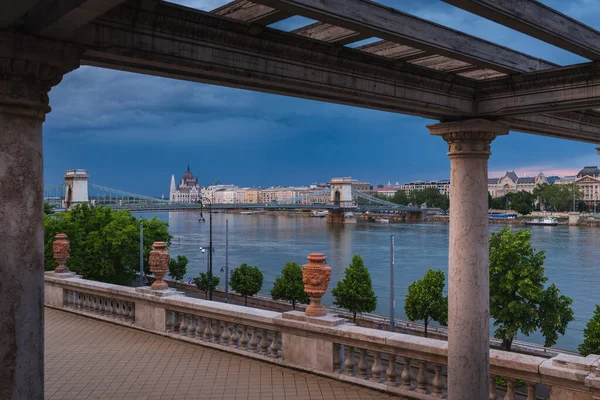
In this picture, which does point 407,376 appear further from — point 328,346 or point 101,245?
point 101,245

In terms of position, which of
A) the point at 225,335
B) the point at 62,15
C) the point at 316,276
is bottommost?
the point at 225,335

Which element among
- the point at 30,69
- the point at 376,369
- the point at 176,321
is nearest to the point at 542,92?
the point at 376,369

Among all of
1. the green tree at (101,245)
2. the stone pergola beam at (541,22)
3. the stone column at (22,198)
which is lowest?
the green tree at (101,245)

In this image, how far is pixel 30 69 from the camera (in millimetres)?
2750

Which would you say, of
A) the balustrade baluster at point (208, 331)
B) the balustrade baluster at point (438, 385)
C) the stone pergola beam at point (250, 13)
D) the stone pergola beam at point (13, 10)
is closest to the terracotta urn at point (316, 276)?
the balustrade baluster at point (438, 385)

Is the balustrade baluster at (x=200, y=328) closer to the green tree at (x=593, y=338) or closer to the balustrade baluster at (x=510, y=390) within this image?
the balustrade baluster at (x=510, y=390)

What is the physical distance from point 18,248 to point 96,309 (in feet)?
21.9

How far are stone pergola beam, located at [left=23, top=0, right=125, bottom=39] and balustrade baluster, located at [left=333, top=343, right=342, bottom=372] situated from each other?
14.2 feet

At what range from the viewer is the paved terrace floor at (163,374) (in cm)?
557

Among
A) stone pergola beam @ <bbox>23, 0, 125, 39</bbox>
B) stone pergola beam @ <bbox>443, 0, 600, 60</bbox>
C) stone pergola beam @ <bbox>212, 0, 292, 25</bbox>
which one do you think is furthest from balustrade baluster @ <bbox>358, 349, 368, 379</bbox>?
stone pergola beam @ <bbox>23, 0, 125, 39</bbox>

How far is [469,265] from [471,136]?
1.11 m

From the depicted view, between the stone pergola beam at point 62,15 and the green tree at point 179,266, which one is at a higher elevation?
A: the stone pergola beam at point 62,15

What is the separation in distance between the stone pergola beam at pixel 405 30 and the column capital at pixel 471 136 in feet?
2.01

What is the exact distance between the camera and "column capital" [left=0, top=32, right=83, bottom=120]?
8.75 feet
